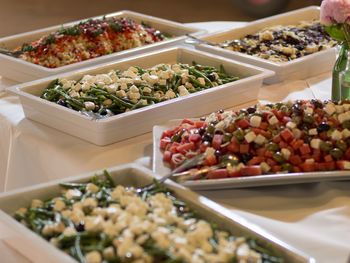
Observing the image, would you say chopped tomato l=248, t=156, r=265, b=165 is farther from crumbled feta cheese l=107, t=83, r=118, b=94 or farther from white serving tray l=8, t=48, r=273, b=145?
crumbled feta cheese l=107, t=83, r=118, b=94

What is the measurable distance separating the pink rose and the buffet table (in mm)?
321

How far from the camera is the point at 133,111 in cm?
191

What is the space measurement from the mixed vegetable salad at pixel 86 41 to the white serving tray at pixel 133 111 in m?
0.28

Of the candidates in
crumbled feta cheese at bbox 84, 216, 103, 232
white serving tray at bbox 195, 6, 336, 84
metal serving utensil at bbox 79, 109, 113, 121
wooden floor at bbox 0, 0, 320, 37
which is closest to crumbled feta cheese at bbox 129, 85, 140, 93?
metal serving utensil at bbox 79, 109, 113, 121

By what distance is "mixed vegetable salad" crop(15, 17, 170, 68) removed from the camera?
100 inches

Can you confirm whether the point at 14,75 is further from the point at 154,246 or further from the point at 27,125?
the point at 154,246

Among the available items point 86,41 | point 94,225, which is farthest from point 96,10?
point 94,225

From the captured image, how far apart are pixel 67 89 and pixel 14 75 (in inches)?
17.0

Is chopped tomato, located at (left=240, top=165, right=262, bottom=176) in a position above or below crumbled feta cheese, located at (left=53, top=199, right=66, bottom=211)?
below

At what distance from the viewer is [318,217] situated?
1524 millimetres

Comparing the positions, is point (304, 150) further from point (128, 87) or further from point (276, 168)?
point (128, 87)

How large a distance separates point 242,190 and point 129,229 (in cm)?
45

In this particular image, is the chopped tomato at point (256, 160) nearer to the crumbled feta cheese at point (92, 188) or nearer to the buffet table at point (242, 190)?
the buffet table at point (242, 190)

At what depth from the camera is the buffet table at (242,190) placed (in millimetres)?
1438
